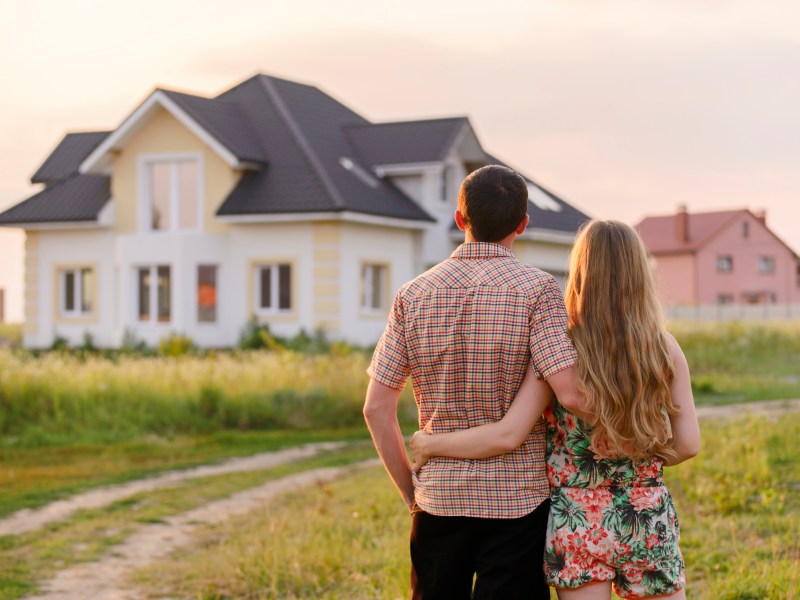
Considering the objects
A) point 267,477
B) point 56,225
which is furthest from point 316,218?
point 267,477

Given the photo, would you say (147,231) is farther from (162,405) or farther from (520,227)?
(520,227)

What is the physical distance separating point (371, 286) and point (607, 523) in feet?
79.7

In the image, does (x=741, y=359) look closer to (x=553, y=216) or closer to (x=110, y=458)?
(x=553, y=216)

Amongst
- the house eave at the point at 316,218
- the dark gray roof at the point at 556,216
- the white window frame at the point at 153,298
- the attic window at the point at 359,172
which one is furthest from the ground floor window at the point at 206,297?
the dark gray roof at the point at 556,216

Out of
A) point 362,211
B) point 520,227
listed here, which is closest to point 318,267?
point 362,211

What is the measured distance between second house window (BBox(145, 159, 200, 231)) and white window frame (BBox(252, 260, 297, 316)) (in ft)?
6.68

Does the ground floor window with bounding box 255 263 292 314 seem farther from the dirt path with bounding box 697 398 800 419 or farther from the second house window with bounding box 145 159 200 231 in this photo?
the dirt path with bounding box 697 398 800 419

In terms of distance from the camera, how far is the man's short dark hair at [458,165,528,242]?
374 centimetres

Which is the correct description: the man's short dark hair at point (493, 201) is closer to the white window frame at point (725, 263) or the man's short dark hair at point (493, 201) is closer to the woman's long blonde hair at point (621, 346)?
the woman's long blonde hair at point (621, 346)

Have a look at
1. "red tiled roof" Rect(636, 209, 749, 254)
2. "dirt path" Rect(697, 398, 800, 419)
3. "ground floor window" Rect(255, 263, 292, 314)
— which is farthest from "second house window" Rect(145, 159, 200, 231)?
"red tiled roof" Rect(636, 209, 749, 254)

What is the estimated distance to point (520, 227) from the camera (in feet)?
12.8

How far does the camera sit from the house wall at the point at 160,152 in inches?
1072

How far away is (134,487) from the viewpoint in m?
11.2

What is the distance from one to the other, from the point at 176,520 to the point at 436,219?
784 inches
